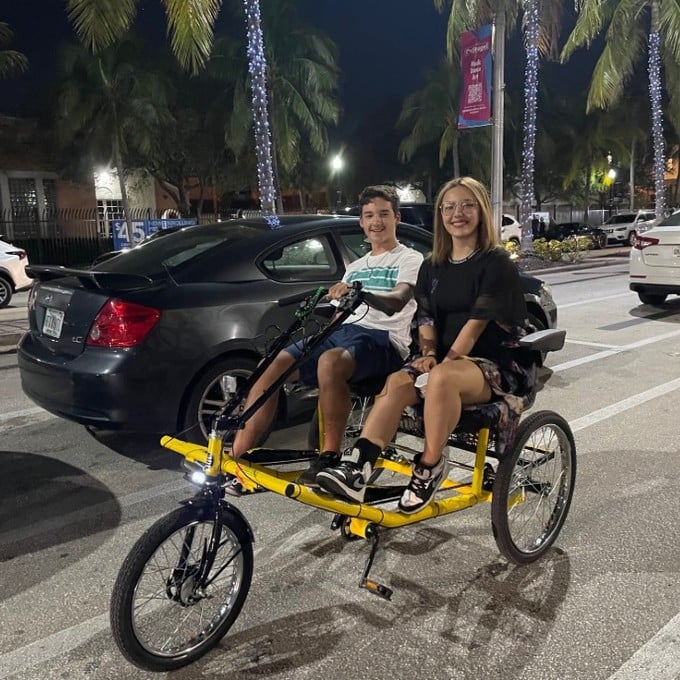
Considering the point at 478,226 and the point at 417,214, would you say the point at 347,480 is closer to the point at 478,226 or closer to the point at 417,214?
the point at 478,226

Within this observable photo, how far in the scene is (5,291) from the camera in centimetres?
1337

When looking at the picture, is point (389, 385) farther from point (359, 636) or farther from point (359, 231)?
point (359, 231)

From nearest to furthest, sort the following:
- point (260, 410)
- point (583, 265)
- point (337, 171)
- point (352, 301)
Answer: point (352, 301) → point (260, 410) → point (583, 265) → point (337, 171)

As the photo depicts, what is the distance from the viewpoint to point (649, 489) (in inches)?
166

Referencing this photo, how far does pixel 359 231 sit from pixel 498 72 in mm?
14426

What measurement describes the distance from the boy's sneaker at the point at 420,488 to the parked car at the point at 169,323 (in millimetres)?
1004

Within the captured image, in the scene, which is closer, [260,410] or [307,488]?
[307,488]

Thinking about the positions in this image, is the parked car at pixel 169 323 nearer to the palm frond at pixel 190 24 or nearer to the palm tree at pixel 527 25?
the palm frond at pixel 190 24

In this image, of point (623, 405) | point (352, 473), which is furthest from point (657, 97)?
point (352, 473)

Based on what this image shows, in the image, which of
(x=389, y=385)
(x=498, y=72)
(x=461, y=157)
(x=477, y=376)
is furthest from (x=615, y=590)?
(x=461, y=157)

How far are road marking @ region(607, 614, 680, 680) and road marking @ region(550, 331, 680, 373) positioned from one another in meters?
4.48

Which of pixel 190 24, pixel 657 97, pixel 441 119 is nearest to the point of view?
pixel 190 24

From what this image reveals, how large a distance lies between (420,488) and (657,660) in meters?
1.06

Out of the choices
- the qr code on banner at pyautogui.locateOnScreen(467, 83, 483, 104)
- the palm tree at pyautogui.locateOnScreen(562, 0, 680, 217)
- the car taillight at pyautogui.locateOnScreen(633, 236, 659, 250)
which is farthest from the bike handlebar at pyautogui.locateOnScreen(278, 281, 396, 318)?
the palm tree at pyautogui.locateOnScreen(562, 0, 680, 217)
